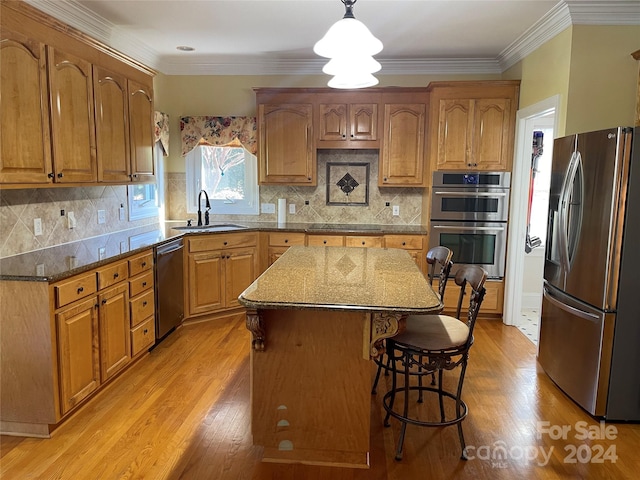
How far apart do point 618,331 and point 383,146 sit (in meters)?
2.75

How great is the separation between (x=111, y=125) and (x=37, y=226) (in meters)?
0.86

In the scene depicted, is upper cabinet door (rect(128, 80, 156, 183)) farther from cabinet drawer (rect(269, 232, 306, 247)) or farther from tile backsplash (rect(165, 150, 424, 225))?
cabinet drawer (rect(269, 232, 306, 247))

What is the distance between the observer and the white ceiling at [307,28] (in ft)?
10.6

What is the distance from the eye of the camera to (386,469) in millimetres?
2201

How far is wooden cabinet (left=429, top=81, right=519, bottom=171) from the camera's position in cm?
430

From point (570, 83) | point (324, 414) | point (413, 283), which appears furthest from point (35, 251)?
point (570, 83)

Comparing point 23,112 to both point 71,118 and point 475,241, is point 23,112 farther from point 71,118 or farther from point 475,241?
point 475,241

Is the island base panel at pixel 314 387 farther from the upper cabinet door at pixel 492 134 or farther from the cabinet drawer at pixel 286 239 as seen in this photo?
the upper cabinet door at pixel 492 134

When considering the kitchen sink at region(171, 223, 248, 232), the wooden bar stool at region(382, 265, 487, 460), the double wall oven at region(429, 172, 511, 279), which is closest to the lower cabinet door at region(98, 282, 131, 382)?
the kitchen sink at region(171, 223, 248, 232)

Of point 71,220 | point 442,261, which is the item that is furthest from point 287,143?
point 442,261

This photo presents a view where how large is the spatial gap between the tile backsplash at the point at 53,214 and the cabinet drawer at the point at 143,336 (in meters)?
0.83

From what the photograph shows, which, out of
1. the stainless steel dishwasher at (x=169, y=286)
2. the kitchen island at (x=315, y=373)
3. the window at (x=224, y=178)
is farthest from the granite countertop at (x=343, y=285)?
the window at (x=224, y=178)

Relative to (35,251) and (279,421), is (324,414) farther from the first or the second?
(35,251)

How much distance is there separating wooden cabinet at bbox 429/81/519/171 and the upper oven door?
0.22 metres
